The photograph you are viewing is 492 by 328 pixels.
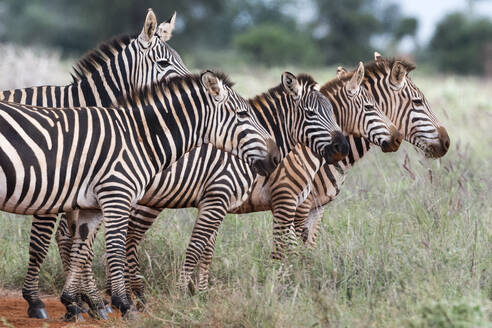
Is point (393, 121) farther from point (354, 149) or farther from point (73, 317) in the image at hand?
point (73, 317)

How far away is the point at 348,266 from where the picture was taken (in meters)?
6.35

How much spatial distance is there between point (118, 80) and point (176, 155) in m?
1.40

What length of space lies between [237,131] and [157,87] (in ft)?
2.72

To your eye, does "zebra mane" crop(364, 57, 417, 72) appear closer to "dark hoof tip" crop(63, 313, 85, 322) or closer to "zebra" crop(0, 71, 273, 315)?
Answer: "zebra" crop(0, 71, 273, 315)

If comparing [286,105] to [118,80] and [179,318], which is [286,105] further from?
[179,318]

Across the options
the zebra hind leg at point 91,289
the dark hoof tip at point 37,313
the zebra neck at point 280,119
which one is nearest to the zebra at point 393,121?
the zebra neck at point 280,119

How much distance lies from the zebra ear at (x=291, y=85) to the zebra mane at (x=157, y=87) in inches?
28.4

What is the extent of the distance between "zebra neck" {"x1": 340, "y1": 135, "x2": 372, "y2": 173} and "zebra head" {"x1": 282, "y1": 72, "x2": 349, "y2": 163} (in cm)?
75

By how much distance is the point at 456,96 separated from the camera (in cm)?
2027

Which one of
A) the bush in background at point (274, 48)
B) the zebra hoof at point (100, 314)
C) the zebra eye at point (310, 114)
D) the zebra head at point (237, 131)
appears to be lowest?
the zebra hoof at point (100, 314)

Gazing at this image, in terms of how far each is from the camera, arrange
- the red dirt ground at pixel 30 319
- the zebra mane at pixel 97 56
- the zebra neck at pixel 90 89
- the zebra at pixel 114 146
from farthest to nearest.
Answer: the zebra mane at pixel 97 56
the zebra neck at pixel 90 89
the red dirt ground at pixel 30 319
the zebra at pixel 114 146

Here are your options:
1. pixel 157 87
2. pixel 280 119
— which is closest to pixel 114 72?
pixel 157 87

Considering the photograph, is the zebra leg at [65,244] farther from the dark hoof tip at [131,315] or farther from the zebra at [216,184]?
the dark hoof tip at [131,315]

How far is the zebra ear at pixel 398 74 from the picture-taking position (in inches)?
302
